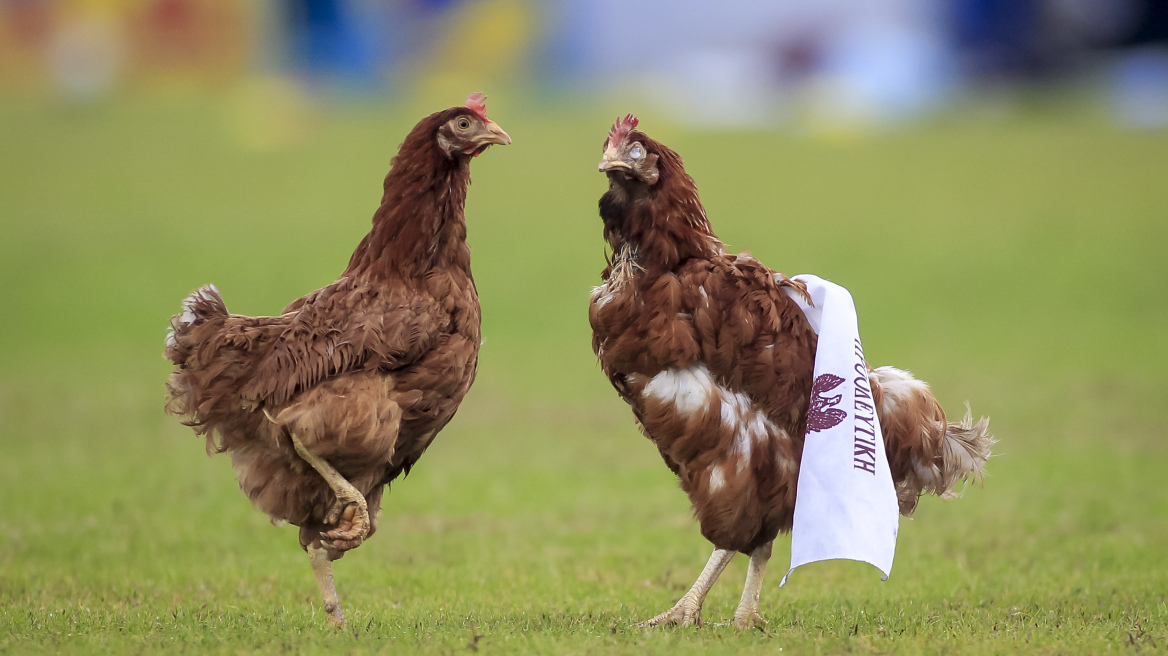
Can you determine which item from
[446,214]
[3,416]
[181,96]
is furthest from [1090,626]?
[181,96]

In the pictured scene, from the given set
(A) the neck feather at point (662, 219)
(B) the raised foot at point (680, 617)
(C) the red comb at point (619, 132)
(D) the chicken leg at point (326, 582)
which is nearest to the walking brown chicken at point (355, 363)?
(D) the chicken leg at point (326, 582)

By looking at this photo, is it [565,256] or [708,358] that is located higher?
[565,256]

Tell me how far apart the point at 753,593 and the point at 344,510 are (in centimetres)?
220

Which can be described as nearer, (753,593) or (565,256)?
(753,593)

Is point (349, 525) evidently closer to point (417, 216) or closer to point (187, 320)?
point (187, 320)

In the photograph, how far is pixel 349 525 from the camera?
244 inches

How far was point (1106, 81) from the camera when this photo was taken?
109 ft

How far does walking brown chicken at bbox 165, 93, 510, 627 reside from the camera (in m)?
6.16

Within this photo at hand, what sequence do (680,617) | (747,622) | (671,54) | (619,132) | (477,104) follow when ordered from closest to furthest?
(619,132) → (747,622) → (680,617) → (477,104) → (671,54)

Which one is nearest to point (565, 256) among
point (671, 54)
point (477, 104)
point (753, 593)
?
point (671, 54)

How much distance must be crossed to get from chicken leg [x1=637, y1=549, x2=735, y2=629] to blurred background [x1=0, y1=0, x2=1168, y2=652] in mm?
349

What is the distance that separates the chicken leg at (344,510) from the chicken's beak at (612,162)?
2.07 metres

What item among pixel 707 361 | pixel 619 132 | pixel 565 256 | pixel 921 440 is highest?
pixel 565 256

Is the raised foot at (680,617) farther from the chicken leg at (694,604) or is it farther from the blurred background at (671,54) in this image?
the blurred background at (671,54)
